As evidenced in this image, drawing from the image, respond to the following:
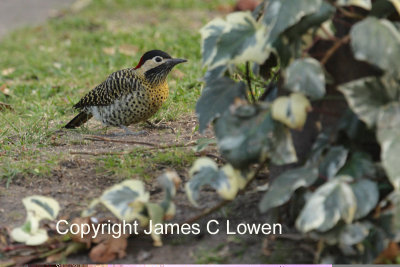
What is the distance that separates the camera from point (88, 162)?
4.01 m

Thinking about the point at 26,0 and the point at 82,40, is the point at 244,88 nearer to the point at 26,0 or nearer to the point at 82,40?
the point at 82,40

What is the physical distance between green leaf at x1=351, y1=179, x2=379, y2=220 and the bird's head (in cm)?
271

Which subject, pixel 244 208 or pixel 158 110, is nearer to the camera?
pixel 244 208

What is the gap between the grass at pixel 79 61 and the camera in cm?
467

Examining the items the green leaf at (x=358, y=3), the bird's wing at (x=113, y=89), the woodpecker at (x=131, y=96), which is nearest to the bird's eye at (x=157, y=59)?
the woodpecker at (x=131, y=96)

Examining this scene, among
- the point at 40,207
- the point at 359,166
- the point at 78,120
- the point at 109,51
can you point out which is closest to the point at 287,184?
the point at 359,166

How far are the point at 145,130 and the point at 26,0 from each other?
24.7 ft

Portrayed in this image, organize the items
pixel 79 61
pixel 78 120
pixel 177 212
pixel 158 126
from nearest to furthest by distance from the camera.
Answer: pixel 177 212 → pixel 158 126 → pixel 78 120 → pixel 79 61

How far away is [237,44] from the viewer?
2.74 metres

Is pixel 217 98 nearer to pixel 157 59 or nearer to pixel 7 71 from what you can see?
pixel 157 59

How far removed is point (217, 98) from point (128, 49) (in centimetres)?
456

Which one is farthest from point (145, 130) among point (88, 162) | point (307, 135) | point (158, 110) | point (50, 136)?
point (307, 135)

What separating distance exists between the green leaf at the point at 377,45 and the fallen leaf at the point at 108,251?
138 cm

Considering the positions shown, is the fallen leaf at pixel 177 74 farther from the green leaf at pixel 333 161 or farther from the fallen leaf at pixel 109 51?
the green leaf at pixel 333 161
